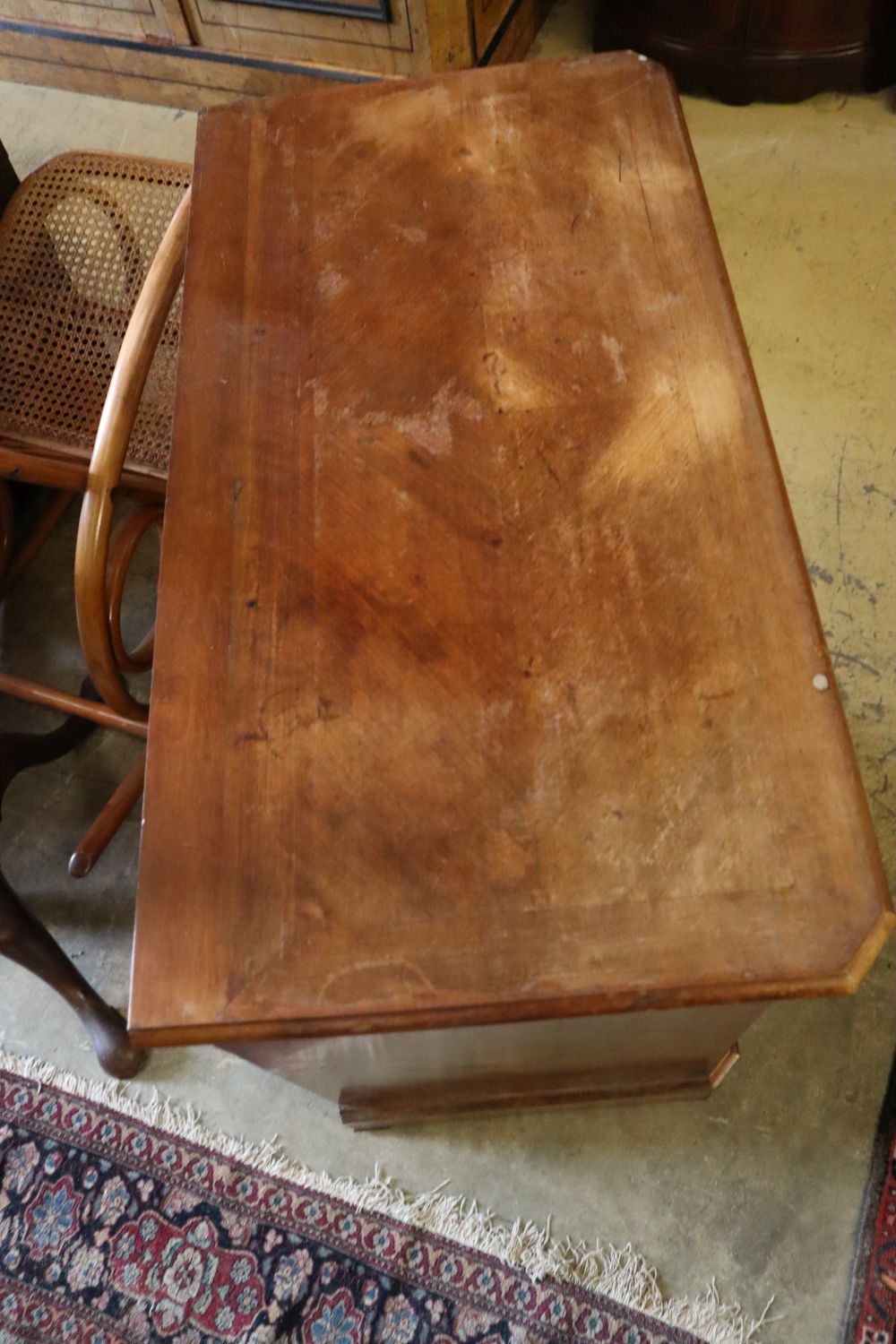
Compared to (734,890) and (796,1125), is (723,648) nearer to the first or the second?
(734,890)

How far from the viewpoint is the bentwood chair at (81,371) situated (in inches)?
49.8

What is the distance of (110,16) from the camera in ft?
7.42

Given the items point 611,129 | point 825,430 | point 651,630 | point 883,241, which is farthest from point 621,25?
point 651,630

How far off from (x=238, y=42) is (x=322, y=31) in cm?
25

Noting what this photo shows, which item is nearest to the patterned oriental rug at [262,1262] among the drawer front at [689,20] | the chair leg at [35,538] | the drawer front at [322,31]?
the chair leg at [35,538]

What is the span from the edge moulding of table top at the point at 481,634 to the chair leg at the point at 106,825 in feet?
1.62

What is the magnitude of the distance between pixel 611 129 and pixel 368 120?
305 millimetres

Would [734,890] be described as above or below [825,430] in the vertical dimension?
above

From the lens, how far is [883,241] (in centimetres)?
195

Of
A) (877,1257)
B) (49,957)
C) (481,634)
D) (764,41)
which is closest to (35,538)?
(49,957)

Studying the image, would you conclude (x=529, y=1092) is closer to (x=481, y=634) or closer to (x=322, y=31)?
(x=481, y=634)

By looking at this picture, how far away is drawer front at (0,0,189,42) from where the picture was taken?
2.20 meters

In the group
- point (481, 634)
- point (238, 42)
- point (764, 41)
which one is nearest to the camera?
point (481, 634)

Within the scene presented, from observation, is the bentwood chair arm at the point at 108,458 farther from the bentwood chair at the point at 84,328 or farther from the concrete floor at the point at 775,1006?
the concrete floor at the point at 775,1006
